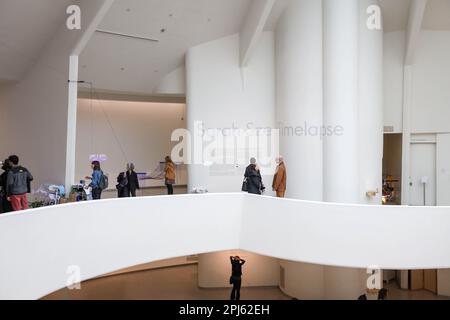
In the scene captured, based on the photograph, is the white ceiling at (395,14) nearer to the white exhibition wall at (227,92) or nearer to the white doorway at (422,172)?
the white exhibition wall at (227,92)

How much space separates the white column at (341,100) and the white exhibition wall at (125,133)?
7666 millimetres

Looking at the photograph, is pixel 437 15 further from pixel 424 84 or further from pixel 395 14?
pixel 424 84

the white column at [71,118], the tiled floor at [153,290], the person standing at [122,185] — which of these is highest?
the white column at [71,118]

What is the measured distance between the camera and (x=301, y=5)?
12266 millimetres

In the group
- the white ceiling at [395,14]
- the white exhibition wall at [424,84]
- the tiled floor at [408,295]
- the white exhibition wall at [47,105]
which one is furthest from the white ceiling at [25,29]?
the tiled floor at [408,295]

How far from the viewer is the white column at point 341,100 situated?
36.0 feet

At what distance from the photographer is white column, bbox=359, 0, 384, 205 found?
12.3m

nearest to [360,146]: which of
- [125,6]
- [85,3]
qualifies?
[125,6]

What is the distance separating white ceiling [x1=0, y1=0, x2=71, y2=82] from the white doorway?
12631 mm

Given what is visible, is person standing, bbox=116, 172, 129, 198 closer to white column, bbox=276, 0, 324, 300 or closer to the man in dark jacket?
the man in dark jacket

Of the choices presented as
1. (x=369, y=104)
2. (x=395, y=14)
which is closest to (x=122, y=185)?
(x=369, y=104)

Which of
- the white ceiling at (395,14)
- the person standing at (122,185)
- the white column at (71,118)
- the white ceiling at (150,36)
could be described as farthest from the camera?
the white ceiling at (395,14)
